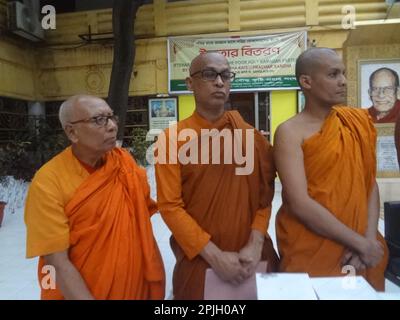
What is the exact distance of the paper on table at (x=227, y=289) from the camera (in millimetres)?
1328

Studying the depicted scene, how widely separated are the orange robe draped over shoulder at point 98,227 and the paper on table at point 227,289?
0.29 m

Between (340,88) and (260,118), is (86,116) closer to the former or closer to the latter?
(340,88)

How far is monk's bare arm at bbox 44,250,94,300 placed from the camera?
4.67 ft

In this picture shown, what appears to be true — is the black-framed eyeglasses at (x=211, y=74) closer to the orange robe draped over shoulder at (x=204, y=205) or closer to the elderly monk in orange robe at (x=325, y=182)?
the orange robe draped over shoulder at (x=204, y=205)

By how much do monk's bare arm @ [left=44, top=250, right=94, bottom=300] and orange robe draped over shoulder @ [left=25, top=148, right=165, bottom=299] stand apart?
1.6 inches

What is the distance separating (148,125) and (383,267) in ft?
24.0

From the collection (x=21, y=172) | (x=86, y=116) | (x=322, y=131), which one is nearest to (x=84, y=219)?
(x=86, y=116)

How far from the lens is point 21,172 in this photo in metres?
6.59

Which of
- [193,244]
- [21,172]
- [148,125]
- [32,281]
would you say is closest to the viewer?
[193,244]

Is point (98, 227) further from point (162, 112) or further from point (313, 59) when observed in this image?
point (162, 112)

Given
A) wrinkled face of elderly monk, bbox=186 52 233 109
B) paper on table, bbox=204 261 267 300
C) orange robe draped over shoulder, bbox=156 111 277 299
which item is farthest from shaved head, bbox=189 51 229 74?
paper on table, bbox=204 261 267 300

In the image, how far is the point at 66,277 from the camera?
1.42 m

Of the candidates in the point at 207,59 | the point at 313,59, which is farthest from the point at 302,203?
the point at 207,59

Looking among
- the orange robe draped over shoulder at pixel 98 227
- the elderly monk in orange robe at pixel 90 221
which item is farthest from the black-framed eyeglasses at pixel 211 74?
the orange robe draped over shoulder at pixel 98 227
